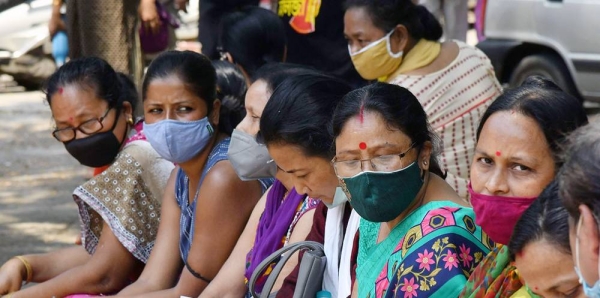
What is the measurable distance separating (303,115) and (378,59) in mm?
1411

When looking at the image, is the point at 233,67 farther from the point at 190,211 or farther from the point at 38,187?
the point at 38,187

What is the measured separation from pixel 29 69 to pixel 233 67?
718 cm

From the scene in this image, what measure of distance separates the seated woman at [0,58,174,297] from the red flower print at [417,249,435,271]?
1785mm

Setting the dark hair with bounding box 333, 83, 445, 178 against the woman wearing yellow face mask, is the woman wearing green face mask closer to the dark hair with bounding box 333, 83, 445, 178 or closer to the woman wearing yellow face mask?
the dark hair with bounding box 333, 83, 445, 178

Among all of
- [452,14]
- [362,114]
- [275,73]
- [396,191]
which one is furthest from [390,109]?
[452,14]

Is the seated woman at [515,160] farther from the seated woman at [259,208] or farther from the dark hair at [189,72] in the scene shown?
the dark hair at [189,72]

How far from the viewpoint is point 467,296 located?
2.23m

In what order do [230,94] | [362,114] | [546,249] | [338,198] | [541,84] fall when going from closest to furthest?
[546,249]
[541,84]
[362,114]
[338,198]
[230,94]

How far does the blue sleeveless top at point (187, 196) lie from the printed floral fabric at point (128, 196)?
0.17 m

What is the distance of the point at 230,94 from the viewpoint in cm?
404

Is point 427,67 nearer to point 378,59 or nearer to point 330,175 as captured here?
point 378,59

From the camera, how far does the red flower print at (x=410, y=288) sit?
7.57 feet

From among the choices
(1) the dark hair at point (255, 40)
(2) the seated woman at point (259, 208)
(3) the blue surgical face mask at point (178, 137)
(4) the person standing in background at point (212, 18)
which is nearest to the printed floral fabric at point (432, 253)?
(2) the seated woman at point (259, 208)

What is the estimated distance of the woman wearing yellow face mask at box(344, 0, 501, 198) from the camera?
163 inches
